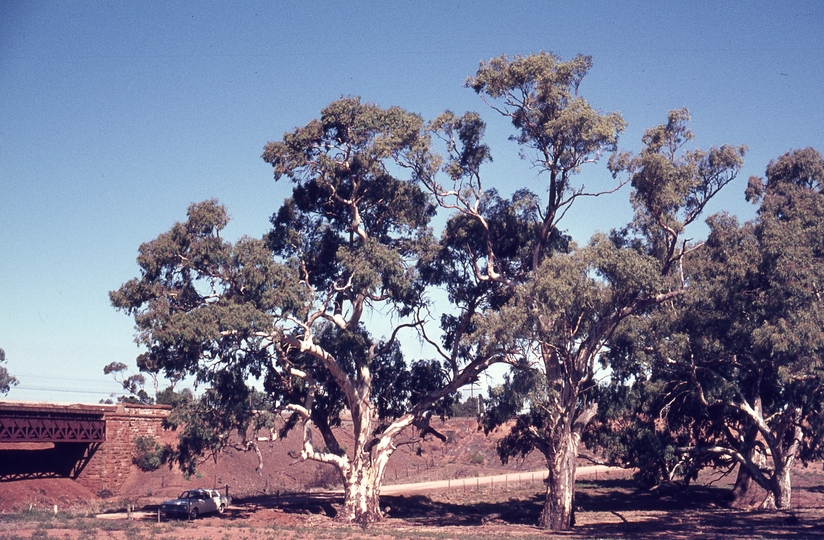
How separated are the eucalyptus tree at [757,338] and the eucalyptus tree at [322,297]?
351 inches

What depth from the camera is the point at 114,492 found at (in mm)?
42938

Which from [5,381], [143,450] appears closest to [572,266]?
[143,450]

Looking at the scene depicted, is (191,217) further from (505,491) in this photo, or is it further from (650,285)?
(505,491)

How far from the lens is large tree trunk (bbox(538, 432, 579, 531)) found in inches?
1171

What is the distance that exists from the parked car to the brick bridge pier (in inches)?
452

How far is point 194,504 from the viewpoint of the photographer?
32.0m

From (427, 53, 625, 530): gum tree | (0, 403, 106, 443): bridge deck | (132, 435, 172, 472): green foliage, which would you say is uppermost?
(427, 53, 625, 530): gum tree

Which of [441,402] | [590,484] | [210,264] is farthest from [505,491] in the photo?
[210,264]

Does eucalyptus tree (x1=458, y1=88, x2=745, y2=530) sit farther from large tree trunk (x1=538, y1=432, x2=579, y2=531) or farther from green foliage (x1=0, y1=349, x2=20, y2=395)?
green foliage (x1=0, y1=349, x2=20, y2=395)

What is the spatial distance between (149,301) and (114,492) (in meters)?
19.3

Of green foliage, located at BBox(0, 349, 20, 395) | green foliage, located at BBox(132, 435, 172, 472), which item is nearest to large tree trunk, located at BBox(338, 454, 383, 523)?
green foliage, located at BBox(132, 435, 172, 472)

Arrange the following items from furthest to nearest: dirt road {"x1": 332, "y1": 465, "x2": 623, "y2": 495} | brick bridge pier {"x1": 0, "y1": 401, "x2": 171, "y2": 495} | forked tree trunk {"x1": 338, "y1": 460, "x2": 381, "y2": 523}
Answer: dirt road {"x1": 332, "y1": 465, "x2": 623, "y2": 495} → brick bridge pier {"x1": 0, "y1": 401, "x2": 171, "y2": 495} → forked tree trunk {"x1": 338, "y1": 460, "x2": 381, "y2": 523}

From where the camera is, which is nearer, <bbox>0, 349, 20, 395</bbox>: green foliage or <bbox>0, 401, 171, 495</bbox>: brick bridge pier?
<bbox>0, 401, 171, 495</bbox>: brick bridge pier

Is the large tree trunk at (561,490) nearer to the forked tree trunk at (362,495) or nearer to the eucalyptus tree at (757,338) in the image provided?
the eucalyptus tree at (757,338)
